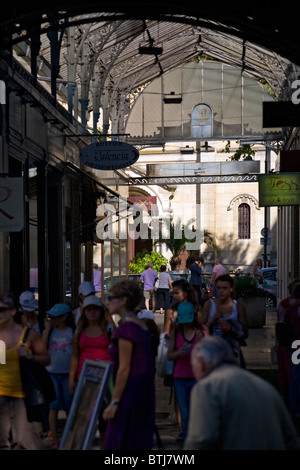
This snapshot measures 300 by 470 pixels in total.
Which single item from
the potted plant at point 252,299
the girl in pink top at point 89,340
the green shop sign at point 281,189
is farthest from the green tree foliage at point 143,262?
the girl in pink top at point 89,340

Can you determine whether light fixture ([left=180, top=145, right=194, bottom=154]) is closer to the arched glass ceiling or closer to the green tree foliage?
the arched glass ceiling

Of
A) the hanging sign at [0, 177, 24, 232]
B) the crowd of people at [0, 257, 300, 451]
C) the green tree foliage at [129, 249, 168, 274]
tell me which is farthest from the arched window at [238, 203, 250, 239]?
the crowd of people at [0, 257, 300, 451]

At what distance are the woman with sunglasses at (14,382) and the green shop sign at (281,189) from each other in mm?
14194

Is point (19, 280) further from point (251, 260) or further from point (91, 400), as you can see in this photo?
point (251, 260)

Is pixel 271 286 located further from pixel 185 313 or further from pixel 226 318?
pixel 185 313

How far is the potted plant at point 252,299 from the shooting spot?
75.3 ft

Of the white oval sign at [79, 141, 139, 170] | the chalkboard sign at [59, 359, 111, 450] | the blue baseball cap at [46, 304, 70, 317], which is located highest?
the white oval sign at [79, 141, 139, 170]

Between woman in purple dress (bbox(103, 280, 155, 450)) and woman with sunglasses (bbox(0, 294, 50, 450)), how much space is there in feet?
3.91

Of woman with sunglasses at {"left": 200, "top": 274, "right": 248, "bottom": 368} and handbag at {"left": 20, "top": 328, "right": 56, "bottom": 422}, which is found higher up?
woman with sunglasses at {"left": 200, "top": 274, "right": 248, "bottom": 368}

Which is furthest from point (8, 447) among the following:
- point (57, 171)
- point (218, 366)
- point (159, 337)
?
point (57, 171)

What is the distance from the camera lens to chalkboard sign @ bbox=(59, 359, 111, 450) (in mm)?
6632

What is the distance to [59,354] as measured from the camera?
8672 millimetres

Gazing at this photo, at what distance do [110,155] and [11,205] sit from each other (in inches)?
259

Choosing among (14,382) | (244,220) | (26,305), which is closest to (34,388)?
(14,382)
